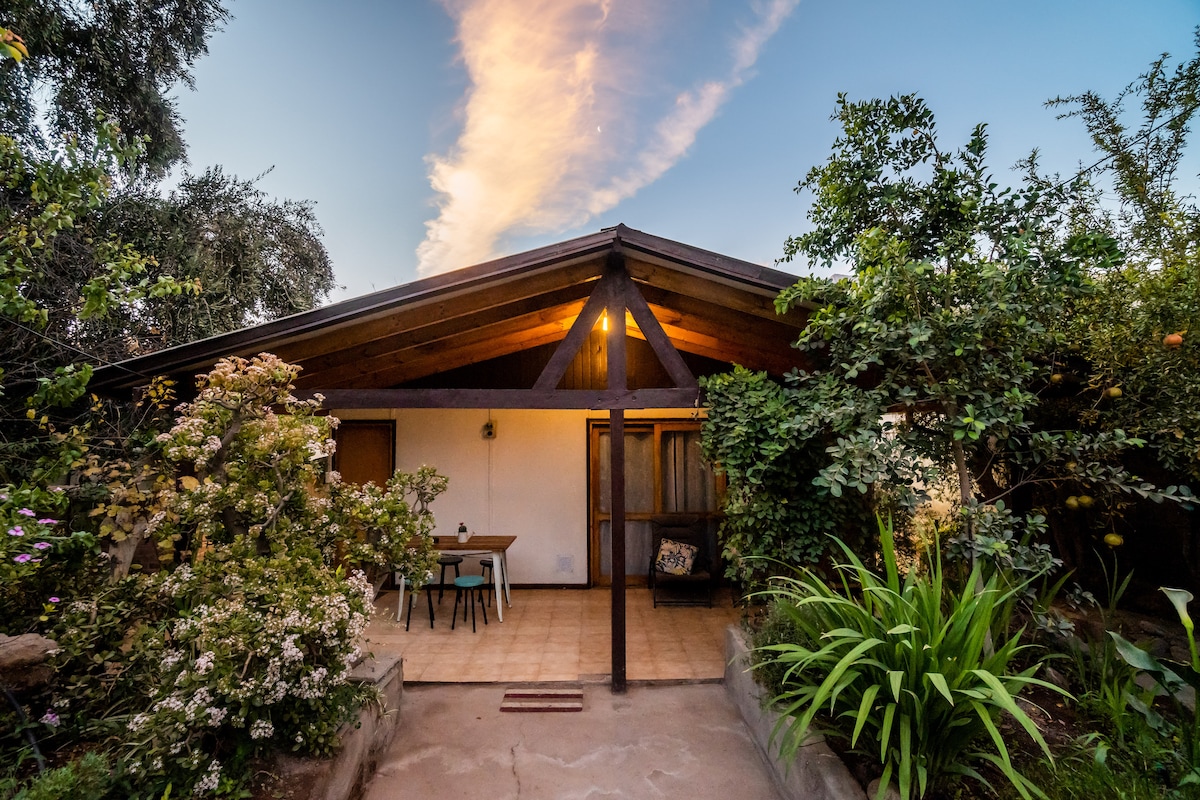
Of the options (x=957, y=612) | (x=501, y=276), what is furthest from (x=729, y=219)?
(x=957, y=612)

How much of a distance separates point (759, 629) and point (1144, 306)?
9.40 ft

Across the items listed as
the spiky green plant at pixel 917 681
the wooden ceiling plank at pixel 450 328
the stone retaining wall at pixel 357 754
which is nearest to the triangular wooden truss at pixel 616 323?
the wooden ceiling plank at pixel 450 328

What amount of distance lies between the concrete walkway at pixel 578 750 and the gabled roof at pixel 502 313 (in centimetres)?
250

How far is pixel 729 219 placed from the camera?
10492mm

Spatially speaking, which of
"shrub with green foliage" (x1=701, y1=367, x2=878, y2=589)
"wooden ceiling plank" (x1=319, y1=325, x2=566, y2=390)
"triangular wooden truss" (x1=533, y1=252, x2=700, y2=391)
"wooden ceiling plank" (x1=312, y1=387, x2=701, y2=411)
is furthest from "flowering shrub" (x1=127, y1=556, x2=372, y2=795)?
"wooden ceiling plank" (x1=319, y1=325, x2=566, y2=390)

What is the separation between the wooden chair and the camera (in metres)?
5.71

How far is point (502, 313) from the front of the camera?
4.63m

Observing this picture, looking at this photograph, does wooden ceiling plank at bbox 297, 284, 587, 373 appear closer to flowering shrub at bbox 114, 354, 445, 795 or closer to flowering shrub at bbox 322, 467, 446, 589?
flowering shrub at bbox 114, 354, 445, 795

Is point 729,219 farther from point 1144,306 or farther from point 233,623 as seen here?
point 233,623

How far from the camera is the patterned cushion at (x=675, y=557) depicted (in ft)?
18.7

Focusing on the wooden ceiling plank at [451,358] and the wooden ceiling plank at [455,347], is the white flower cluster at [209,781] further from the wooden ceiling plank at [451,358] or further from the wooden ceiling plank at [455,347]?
the wooden ceiling plank at [451,358]

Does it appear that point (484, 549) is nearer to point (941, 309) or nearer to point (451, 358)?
point (451, 358)

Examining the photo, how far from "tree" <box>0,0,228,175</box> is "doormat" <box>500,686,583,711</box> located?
608cm

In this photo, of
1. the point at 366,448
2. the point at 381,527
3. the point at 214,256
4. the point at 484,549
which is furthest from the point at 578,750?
the point at 214,256
